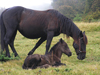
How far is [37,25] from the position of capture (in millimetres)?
6473

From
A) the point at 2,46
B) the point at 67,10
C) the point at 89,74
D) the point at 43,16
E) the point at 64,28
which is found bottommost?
the point at 67,10

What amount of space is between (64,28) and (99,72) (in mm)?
2729

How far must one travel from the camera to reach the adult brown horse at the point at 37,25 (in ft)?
20.5

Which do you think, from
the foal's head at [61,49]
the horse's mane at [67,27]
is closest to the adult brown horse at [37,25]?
the horse's mane at [67,27]

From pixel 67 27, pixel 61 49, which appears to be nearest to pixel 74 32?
pixel 67 27

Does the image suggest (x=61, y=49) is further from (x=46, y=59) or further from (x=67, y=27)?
(x=67, y=27)

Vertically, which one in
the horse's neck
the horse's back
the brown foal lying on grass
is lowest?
the brown foal lying on grass

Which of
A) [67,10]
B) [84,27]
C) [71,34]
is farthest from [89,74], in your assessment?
[67,10]

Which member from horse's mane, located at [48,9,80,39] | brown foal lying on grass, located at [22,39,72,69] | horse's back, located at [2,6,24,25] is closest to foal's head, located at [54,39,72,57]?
brown foal lying on grass, located at [22,39,72,69]

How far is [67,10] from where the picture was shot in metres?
46.3

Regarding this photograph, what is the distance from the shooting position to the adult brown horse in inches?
246

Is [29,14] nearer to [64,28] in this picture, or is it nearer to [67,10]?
[64,28]

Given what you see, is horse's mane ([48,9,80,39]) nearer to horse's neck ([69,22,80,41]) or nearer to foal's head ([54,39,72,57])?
horse's neck ([69,22,80,41])

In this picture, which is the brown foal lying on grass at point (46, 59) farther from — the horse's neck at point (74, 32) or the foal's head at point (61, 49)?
the horse's neck at point (74, 32)
